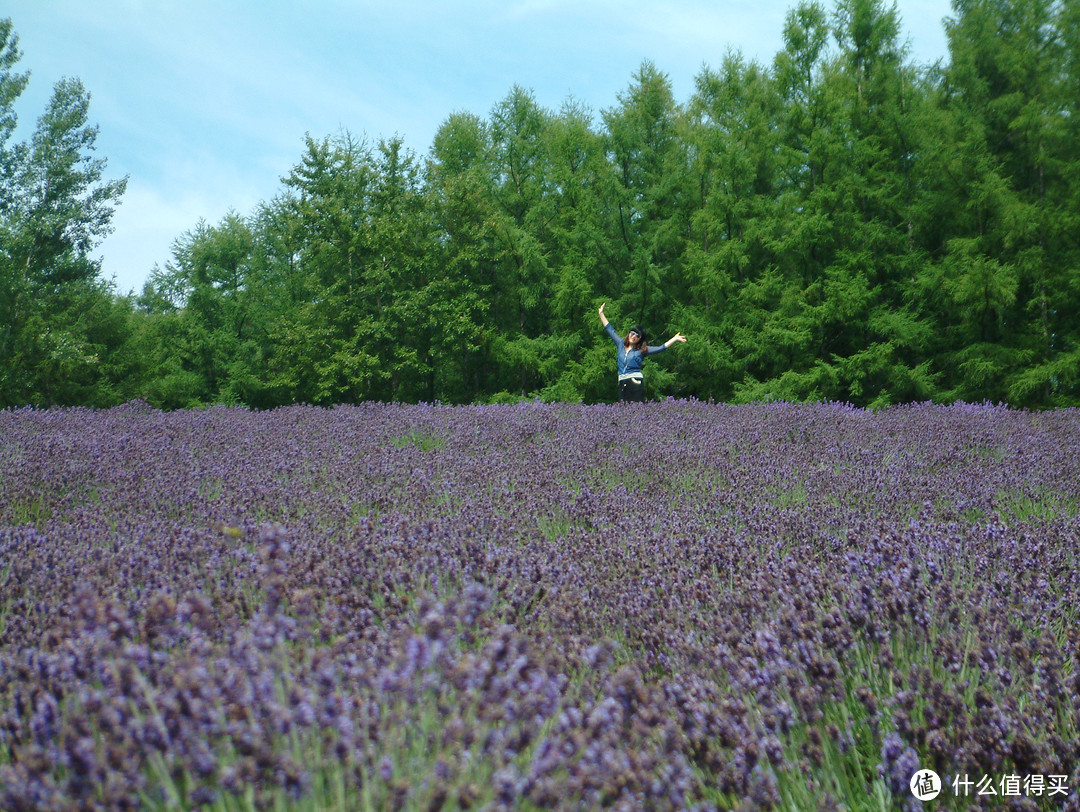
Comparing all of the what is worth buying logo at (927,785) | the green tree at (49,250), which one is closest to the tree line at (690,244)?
the green tree at (49,250)

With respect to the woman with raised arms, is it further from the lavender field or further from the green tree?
the green tree

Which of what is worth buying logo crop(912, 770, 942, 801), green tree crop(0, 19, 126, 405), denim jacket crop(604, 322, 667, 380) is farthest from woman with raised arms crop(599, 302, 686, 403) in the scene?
green tree crop(0, 19, 126, 405)

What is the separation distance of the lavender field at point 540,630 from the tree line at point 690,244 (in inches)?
389

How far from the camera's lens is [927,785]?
62.3 inches

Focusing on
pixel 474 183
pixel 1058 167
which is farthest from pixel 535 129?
pixel 1058 167

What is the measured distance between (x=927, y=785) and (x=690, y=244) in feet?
52.7

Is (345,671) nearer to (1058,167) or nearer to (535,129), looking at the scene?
(1058,167)

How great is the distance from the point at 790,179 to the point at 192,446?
47.7ft

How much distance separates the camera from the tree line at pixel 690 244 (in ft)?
44.3

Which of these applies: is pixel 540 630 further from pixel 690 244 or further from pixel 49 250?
pixel 49 250

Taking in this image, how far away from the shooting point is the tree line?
13.5 meters

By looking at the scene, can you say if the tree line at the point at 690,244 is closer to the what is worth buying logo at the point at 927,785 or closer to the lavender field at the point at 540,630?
the lavender field at the point at 540,630

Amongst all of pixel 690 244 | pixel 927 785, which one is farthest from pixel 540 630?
pixel 690 244

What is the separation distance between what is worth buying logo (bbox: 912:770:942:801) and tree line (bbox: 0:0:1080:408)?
1312 centimetres
